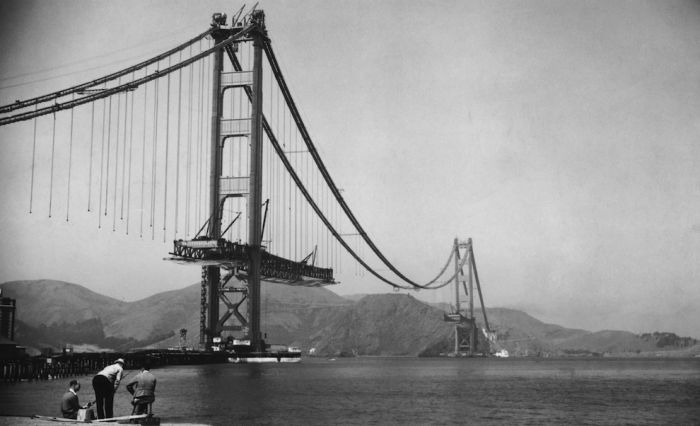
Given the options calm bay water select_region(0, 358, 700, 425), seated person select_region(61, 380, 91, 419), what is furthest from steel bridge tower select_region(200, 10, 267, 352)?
seated person select_region(61, 380, 91, 419)

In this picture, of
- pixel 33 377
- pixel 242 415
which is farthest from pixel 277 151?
pixel 242 415

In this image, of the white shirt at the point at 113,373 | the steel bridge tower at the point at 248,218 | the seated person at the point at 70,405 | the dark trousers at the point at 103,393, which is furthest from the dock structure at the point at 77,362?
the white shirt at the point at 113,373

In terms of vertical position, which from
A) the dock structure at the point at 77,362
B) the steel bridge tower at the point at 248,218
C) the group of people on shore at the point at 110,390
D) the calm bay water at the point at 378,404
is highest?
the steel bridge tower at the point at 248,218

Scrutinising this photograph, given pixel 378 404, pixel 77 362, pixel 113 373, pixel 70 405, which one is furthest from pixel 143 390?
pixel 77 362

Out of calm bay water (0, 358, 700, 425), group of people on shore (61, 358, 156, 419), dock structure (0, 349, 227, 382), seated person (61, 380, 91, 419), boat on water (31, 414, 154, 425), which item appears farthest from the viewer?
dock structure (0, 349, 227, 382)

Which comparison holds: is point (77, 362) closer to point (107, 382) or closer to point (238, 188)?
point (238, 188)

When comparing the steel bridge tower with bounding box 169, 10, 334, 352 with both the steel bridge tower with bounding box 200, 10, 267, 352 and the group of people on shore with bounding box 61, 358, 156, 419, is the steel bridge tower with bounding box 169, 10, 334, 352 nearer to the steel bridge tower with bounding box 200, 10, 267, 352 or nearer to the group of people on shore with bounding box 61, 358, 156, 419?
the steel bridge tower with bounding box 200, 10, 267, 352

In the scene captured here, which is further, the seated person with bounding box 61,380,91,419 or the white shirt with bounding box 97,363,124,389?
the seated person with bounding box 61,380,91,419

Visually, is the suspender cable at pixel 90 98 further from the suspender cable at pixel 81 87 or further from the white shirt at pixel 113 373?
the white shirt at pixel 113 373
